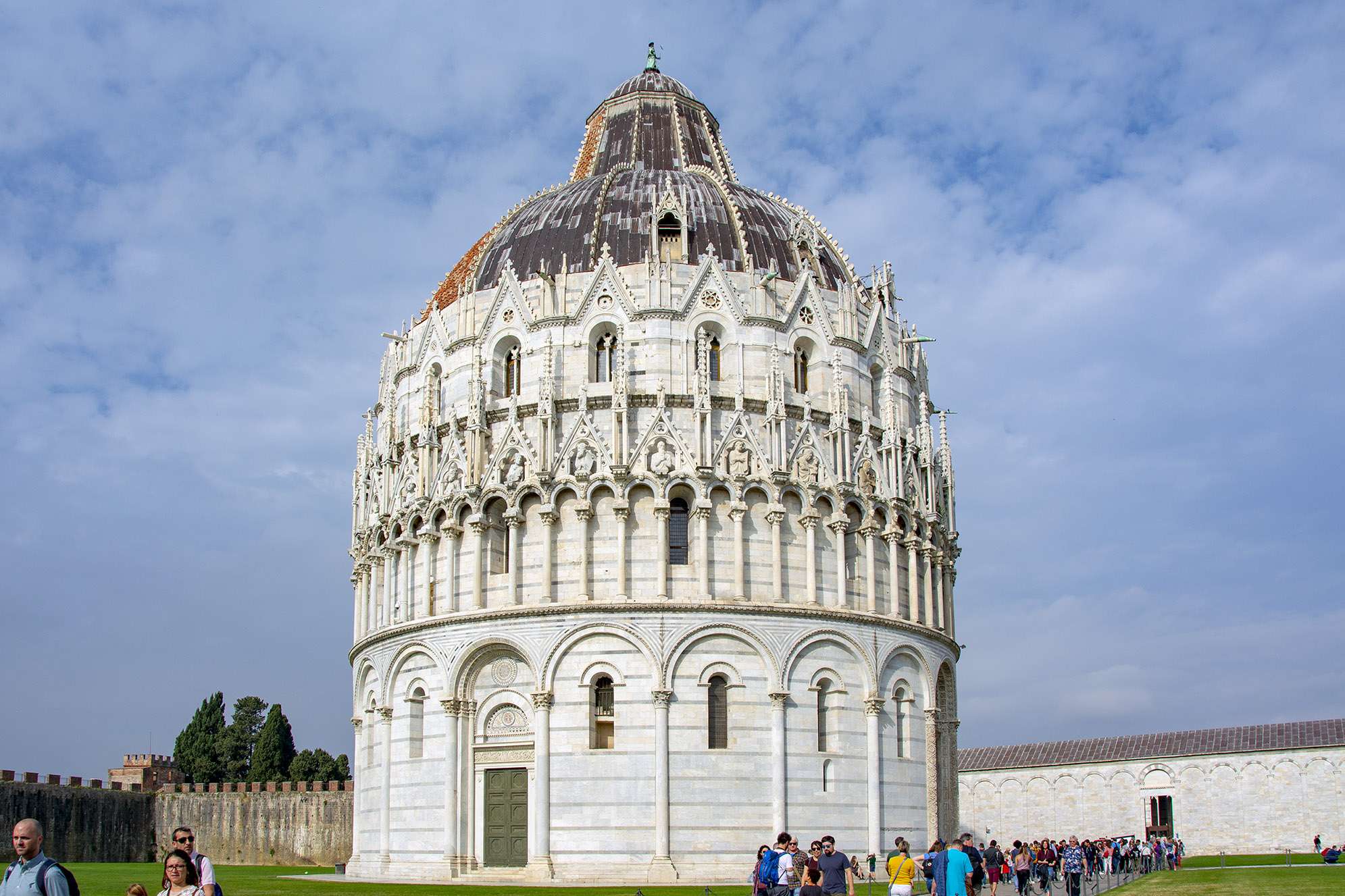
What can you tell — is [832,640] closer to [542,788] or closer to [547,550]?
[547,550]

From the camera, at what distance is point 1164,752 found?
6481 cm

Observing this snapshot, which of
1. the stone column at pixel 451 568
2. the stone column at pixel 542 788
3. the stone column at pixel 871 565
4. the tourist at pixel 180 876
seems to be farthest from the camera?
the stone column at pixel 871 565

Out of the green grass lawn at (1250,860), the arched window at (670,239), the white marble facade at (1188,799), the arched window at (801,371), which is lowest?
the green grass lawn at (1250,860)

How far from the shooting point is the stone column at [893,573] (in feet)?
133

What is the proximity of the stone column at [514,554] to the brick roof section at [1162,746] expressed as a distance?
3344 cm

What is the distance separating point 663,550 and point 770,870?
707 inches

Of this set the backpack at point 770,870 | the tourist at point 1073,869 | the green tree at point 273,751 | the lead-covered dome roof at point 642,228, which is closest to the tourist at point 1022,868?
the tourist at point 1073,869

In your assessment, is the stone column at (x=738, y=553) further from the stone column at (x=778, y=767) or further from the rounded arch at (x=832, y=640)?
the stone column at (x=778, y=767)

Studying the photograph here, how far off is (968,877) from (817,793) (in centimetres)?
1827

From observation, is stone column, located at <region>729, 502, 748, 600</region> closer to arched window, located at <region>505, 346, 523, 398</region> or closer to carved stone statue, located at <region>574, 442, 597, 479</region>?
carved stone statue, located at <region>574, 442, 597, 479</region>

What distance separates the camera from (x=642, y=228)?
4291 cm

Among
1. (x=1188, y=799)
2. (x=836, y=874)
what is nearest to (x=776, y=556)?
(x=836, y=874)

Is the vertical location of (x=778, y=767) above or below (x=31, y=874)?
below

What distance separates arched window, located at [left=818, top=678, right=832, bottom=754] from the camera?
124 feet
